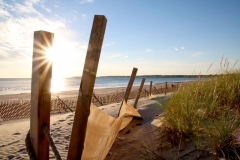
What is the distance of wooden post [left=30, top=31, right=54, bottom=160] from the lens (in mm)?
1780

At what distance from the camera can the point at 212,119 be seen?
10.7 ft

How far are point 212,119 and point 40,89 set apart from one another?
2.87 metres

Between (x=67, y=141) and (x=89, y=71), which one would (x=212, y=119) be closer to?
(x=89, y=71)

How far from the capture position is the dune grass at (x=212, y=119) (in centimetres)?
247

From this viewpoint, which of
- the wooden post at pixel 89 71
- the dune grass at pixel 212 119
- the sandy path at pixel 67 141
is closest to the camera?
the wooden post at pixel 89 71

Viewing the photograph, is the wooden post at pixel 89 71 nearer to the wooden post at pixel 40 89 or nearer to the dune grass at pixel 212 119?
the wooden post at pixel 40 89

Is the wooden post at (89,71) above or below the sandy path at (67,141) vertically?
above

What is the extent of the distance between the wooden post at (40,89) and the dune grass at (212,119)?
1895 millimetres

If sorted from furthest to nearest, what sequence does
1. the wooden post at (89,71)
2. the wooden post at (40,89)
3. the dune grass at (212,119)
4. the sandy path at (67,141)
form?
the sandy path at (67,141) < the dune grass at (212,119) < the wooden post at (89,71) < the wooden post at (40,89)

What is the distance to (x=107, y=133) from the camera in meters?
3.12

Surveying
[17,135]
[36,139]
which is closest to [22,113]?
[17,135]

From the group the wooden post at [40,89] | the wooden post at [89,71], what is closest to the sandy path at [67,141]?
the wooden post at [89,71]

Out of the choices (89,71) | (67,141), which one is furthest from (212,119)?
(67,141)

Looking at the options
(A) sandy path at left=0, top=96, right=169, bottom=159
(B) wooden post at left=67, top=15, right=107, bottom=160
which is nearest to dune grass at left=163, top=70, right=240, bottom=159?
(A) sandy path at left=0, top=96, right=169, bottom=159
